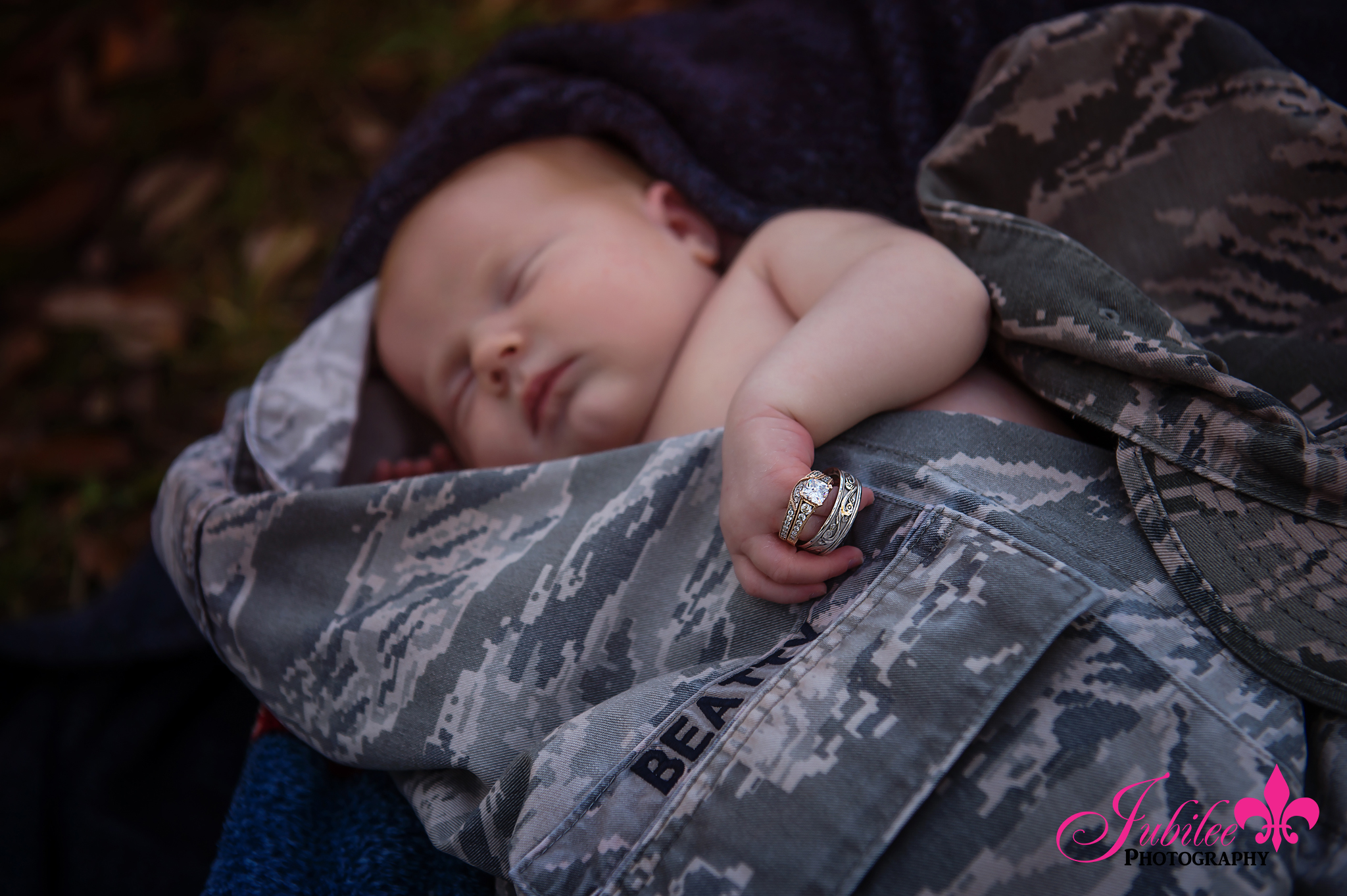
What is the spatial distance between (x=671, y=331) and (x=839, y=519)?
505 mm

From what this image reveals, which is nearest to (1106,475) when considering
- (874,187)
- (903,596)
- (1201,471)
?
(1201,471)

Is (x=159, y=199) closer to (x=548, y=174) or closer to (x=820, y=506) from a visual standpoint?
(x=548, y=174)

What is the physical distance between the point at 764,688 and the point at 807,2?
4.08ft

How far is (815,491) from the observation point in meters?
0.81

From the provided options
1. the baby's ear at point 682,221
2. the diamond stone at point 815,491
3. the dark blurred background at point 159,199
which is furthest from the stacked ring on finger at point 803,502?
the dark blurred background at point 159,199

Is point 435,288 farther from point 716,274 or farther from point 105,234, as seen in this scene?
point 105,234

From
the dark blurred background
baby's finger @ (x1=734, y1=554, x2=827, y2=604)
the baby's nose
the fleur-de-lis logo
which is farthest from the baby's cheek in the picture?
the dark blurred background

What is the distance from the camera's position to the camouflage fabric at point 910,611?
2.48 ft

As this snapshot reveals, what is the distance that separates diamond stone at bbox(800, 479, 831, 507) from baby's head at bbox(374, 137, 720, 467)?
1.48ft

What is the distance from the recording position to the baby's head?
1.20 meters

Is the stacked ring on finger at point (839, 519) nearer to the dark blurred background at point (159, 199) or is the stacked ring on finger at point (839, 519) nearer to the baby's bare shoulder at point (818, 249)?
the baby's bare shoulder at point (818, 249)

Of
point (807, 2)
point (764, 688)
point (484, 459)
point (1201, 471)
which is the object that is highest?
point (807, 2)

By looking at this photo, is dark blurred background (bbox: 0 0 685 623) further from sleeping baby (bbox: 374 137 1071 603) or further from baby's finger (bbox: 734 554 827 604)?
baby's finger (bbox: 734 554 827 604)

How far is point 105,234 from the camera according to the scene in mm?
2020
